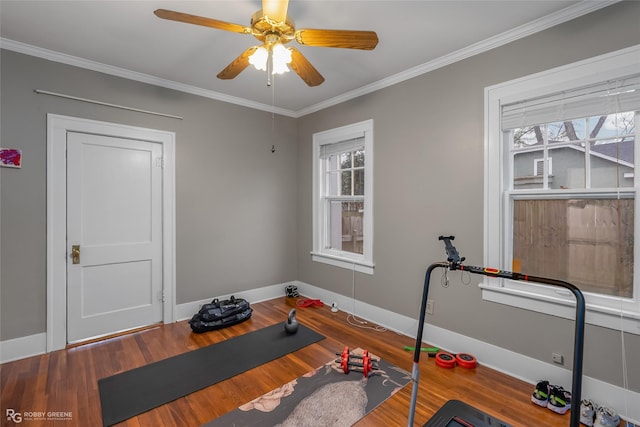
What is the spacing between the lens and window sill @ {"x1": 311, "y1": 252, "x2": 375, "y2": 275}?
11.4ft

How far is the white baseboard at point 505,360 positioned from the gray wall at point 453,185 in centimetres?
6

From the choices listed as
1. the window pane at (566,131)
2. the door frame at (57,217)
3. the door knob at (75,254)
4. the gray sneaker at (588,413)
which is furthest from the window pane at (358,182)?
the door knob at (75,254)

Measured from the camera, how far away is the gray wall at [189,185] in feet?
8.41

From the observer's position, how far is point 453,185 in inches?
107

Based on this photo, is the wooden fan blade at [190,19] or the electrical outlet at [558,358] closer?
the wooden fan blade at [190,19]

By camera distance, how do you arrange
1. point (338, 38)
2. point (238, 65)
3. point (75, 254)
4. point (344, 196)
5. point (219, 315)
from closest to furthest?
point (338, 38), point (238, 65), point (75, 254), point (219, 315), point (344, 196)

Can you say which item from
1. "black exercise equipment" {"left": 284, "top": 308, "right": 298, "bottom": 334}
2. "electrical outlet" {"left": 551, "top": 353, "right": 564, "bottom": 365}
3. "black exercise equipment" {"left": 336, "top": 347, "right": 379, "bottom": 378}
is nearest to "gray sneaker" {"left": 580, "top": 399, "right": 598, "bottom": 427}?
"electrical outlet" {"left": 551, "top": 353, "right": 564, "bottom": 365}

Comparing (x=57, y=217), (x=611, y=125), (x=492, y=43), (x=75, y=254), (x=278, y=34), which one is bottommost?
(x=75, y=254)

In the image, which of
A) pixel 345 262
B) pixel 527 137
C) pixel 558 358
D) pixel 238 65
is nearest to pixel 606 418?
pixel 558 358

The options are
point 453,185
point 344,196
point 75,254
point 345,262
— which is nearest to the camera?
point 453,185

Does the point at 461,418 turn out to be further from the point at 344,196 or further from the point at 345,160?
the point at 345,160

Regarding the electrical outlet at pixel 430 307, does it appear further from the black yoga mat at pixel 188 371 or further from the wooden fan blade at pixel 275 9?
the wooden fan blade at pixel 275 9

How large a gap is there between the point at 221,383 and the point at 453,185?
2562mm

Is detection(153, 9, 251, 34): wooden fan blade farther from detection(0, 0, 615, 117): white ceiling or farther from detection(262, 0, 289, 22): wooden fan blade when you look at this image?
detection(0, 0, 615, 117): white ceiling
